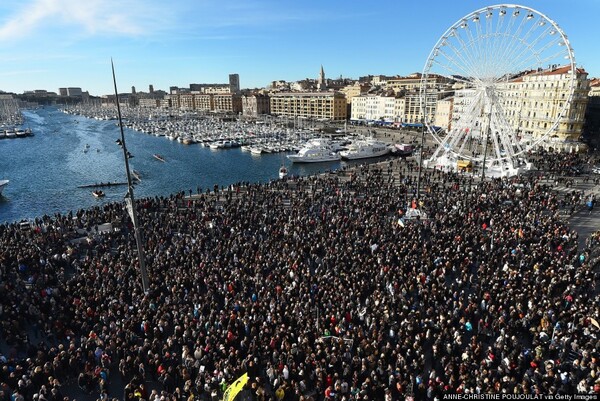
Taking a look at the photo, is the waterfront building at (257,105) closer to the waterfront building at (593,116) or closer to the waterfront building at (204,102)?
the waterfront building at (204,102)

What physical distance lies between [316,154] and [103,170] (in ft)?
113

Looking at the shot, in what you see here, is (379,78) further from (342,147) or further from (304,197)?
(304,197)

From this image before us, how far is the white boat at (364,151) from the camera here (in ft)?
214

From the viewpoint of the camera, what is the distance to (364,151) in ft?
216

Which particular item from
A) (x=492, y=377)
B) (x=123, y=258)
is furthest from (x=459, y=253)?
(x=123, y=258)

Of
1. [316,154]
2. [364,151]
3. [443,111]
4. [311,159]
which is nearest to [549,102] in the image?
[364,151]

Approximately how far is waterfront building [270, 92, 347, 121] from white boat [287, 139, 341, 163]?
62.0 m

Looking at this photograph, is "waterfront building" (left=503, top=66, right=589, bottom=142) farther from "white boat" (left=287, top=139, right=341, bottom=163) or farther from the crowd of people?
the crowd of people

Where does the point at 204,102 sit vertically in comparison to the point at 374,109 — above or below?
above

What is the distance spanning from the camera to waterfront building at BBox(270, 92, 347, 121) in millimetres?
126188

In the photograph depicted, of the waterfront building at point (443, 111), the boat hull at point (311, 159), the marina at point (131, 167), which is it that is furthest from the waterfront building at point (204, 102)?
the boat hull at point (311, 159)

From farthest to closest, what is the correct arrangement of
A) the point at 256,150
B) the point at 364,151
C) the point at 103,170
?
the point at 256,150, the point at 364,151, the point at 103,170

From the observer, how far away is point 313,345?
12859mm

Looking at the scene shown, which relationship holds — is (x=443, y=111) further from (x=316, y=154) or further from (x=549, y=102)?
(x=316, y=154)
